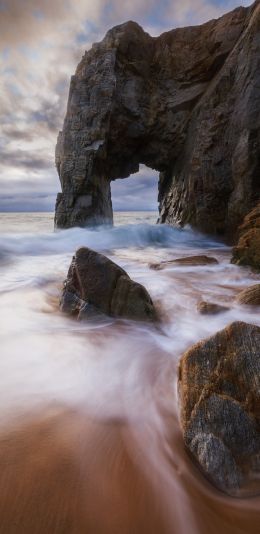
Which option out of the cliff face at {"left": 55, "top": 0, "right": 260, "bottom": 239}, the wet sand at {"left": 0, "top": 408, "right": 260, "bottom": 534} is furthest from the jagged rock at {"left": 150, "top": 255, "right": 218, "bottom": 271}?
the wet sand at {"left": 0, "top": 408, "right": 260, "bottom": 534}

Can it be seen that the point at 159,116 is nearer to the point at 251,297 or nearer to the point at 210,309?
the point at 251,297

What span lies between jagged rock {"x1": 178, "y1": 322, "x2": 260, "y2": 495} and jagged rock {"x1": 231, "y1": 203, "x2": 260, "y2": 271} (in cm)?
396

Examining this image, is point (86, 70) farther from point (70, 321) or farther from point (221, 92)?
point (70, 321)

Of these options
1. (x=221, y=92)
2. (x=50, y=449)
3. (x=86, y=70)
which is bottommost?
(x=50, y=449)

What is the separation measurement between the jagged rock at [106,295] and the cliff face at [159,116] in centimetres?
788

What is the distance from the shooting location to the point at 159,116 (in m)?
13.4

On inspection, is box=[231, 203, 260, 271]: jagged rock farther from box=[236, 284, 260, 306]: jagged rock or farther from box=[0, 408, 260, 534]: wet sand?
box=[0, 408, 260, 534]: wet sand

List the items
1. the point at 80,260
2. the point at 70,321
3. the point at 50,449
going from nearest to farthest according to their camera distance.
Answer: the point at 50,449
the point at 70,321
the point at 80,260

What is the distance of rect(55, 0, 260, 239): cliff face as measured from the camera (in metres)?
10.7

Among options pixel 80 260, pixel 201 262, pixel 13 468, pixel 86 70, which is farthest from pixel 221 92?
pixel 13 468

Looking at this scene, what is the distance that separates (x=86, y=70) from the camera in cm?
1335

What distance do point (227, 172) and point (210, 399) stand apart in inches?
386

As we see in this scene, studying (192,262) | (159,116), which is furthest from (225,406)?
(159,116)

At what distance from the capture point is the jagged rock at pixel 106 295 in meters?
3.12
